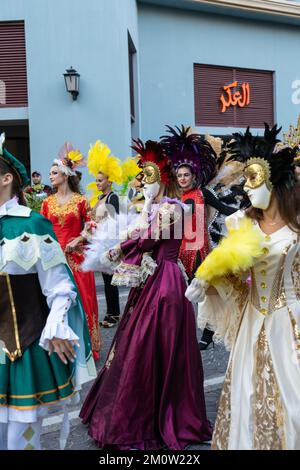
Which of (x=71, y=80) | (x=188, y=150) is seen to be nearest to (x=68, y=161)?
(x=188, y=150)

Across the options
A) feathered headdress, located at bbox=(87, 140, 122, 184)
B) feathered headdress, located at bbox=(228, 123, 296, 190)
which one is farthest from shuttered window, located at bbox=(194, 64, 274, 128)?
feathered headdress, located at bbox=(228, 123, 296, 190)

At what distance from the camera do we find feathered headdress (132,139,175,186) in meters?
3.81

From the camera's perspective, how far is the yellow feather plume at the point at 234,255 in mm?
2555

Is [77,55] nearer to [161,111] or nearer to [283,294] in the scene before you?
[161,111]

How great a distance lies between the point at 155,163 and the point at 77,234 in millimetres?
1759

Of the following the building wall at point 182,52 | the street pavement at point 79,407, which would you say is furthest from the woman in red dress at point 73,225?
the building wall at point 182,52

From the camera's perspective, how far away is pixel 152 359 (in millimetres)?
3447

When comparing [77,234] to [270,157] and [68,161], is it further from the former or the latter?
[270,157]

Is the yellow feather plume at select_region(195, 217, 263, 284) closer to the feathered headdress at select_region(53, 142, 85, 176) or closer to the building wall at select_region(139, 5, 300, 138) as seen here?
the feathered headdress at select_region(53, 142, 85, 176)

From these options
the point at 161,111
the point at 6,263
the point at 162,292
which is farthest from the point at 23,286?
the point at 161,111

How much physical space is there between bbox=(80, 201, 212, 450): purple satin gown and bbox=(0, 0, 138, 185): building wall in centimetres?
732

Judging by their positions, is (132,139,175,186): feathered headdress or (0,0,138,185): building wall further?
(0,0,138,185): building wall

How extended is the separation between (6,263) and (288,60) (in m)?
14.8

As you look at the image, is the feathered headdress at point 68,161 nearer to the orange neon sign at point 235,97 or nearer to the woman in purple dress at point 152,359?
the woman in purple dress at point 152,359
